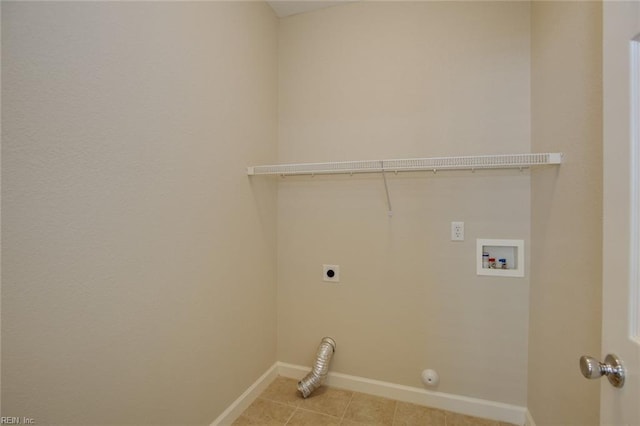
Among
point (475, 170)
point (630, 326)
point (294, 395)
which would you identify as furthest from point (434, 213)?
point (294, 395)

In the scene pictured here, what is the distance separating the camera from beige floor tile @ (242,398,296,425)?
5.72 ft

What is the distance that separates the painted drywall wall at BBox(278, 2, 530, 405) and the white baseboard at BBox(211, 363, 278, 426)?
18 cm

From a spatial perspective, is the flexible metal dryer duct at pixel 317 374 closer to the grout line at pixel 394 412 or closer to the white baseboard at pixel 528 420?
the grout line at pixel 394 412

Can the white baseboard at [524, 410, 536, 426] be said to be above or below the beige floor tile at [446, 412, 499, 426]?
above

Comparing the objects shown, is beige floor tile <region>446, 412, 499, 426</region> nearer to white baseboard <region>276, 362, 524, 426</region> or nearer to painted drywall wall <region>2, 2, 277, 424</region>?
white baseboard <region>276, 362, 524, 426</region>

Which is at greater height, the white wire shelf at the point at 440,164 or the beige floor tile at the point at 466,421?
the white wire shelf at the point at 440,164

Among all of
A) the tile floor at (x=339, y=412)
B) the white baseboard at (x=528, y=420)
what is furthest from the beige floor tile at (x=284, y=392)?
the white baseboard at (x=528, y=420)

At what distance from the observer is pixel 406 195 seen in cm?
190

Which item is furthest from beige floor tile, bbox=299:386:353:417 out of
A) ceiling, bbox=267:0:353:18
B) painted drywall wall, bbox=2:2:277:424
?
ceiling, bbox=267:0:353:18

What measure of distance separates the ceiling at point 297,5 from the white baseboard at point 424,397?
2724 mm

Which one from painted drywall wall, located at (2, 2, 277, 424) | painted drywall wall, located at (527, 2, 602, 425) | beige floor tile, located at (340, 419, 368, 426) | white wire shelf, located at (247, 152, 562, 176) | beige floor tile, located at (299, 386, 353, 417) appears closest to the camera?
painted drywall wall, located at (2, 2, 277, 424)

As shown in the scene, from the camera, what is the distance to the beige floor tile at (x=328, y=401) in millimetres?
1812

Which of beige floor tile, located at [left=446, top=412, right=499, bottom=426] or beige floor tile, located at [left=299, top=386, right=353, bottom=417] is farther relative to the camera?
beige floor tile, located at [left=299, top=386, right=353, bottom=417]

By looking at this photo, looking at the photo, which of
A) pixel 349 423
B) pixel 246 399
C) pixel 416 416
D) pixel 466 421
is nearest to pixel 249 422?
pixel 246 399
